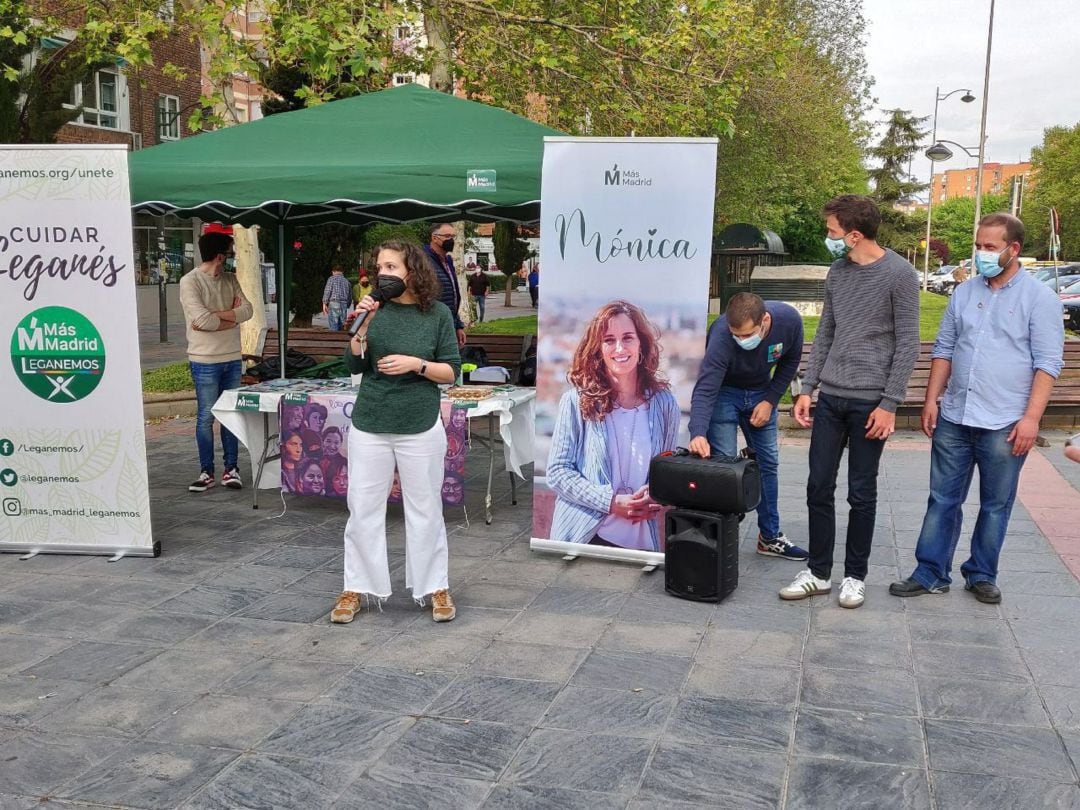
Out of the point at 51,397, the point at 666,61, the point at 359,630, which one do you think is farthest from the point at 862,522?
the point at 666,61

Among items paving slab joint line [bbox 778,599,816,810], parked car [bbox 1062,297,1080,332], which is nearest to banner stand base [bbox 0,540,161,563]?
paving slab joint line [bbox 778,599,816,810]

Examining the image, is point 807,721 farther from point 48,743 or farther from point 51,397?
point 51,397

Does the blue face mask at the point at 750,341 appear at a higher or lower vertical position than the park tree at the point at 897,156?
lower

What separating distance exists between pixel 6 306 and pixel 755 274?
73.2 feet

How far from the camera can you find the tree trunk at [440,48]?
13.0 meters

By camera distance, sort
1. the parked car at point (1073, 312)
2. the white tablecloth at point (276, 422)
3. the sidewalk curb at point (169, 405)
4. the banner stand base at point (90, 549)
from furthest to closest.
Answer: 1. the parked car at point (1073, 312)
2. the sidewalk curb at point (169, 405)
3. the white tablecloth at point (276, 422)
4. the banner stand base at point (90, 549)

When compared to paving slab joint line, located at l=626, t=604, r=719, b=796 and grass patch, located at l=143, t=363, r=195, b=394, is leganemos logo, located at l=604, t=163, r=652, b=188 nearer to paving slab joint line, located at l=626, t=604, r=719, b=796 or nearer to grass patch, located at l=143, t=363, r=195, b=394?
paving slab joint line, located at l=626, t=604, r=719, b=796

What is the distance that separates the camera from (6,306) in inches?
226

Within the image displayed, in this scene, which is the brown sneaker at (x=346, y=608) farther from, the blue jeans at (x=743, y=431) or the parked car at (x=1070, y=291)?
the parked car at (x=1070, y=291)

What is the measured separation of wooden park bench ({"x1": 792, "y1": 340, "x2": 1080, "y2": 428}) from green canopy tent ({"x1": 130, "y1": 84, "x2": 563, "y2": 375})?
4.40 metres

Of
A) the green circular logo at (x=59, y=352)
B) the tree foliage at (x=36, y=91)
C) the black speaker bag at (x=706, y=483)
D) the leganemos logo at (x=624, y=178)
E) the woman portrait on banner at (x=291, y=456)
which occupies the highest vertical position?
the tree foliage at (x=36, y=91)

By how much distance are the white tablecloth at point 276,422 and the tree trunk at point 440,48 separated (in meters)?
6.91

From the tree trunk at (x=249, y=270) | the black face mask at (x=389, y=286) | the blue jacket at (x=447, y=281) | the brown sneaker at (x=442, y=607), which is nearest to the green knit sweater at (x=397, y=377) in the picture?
the black face mask at (x=389, y=286)

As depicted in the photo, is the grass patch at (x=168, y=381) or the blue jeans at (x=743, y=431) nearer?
the blue jeans at (x=743, y=431)
